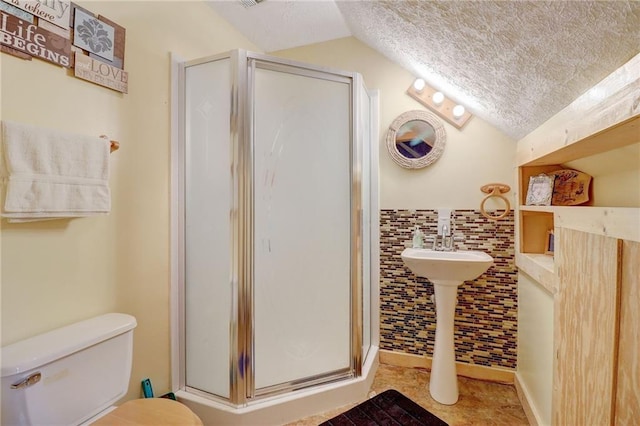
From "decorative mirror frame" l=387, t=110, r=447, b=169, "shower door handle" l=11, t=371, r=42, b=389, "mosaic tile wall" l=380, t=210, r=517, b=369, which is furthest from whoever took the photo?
"decorative mirror frame" l=387, t=110, r=447, b=169

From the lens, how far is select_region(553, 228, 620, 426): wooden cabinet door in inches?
32.1

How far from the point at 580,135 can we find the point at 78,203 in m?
1.88

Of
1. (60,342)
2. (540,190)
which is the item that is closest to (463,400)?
(540,190)

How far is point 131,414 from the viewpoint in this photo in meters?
1.14

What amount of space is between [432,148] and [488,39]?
1029 millimetres

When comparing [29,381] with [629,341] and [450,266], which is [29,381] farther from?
[450,266]

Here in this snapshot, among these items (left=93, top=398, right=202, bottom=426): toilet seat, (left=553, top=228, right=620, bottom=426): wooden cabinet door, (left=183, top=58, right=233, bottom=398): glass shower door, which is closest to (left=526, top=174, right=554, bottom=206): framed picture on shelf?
(left=553, top=228, right=620, bottom=426): wooden cabinet door

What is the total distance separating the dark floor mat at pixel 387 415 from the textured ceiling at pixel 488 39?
1.72 meters

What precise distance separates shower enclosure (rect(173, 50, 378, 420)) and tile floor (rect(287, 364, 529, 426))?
0.35 m

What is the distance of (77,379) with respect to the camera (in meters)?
1.10

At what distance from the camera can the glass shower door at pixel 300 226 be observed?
64.4 inches

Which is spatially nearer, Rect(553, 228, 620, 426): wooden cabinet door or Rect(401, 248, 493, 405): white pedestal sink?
Rect(553, 228, 620, 426): wooden cabinet door

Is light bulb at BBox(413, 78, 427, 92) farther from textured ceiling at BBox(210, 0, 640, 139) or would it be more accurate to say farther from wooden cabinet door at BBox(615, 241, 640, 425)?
wooden cabinet door at BBox(615, 241, 640, 425)

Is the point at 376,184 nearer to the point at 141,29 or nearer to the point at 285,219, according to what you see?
the point at 285,219
